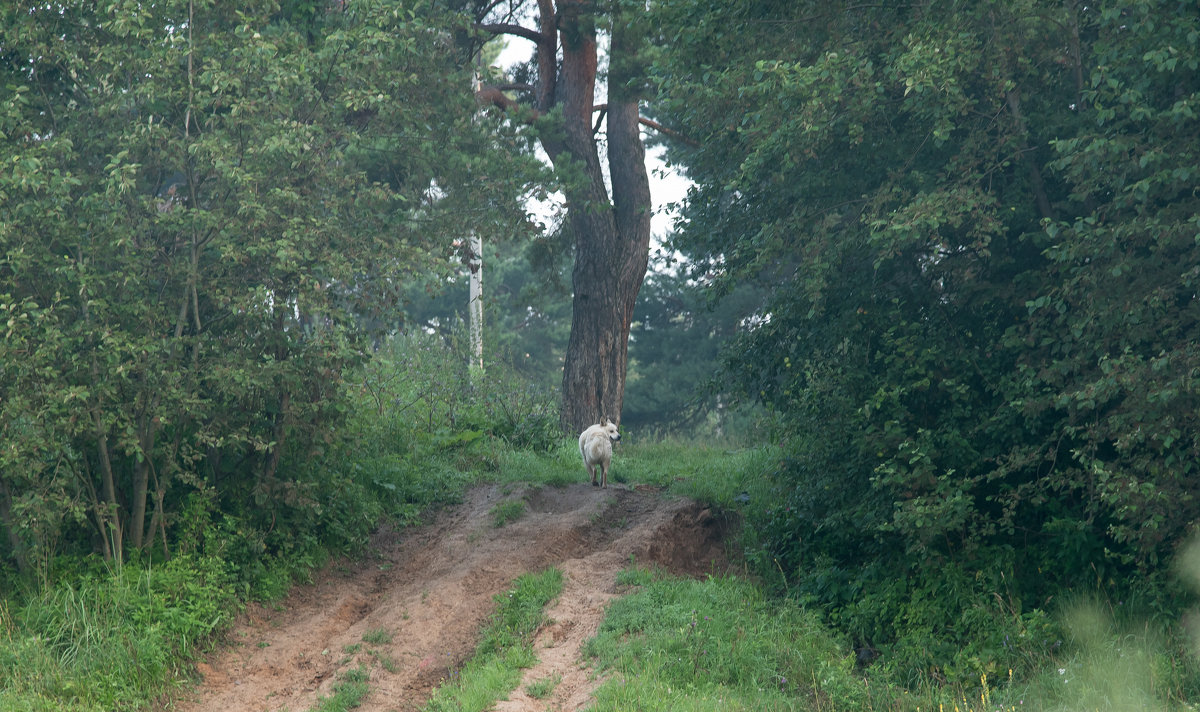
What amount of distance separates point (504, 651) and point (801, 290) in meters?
4.60

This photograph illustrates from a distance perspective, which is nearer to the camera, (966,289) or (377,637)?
(377,637)

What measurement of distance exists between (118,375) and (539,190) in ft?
22.4

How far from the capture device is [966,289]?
30.0ft

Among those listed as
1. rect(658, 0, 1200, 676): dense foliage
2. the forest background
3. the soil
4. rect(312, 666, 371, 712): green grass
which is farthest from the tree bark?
rect(312, 666, 371, 712): green grass

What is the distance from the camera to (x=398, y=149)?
11.9 m

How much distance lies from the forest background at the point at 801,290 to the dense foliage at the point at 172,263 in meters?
0.04

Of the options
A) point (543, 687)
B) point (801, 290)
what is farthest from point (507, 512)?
point (801, 290)

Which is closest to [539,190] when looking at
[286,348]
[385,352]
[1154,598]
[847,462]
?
[385,352]

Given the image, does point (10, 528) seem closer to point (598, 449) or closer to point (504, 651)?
point (504, 651)

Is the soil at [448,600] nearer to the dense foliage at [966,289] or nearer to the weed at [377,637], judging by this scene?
the weed at [377,637]

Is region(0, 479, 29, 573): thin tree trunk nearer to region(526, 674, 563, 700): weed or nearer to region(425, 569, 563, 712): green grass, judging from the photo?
region(425, 569, 563, 712): green grass

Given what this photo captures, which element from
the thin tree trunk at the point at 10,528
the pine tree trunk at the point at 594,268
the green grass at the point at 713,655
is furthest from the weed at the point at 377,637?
the pine tree trunk at the point at 594,268

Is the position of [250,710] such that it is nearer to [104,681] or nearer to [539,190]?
[104,681]

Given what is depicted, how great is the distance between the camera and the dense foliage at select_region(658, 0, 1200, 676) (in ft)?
24.2
